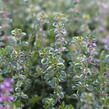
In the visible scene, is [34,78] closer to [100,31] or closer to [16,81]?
[16,81]

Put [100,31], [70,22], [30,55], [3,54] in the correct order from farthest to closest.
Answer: [100,31] < [70,22] < [30,55] < [3,54]

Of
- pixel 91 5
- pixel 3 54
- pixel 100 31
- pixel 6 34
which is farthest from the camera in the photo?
pixel 91 5

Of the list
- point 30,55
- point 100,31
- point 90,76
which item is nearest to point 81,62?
point 90,76

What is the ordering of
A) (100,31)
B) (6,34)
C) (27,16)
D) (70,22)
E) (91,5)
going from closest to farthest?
(6,34) → (70,22) → (27,16) → (100,31) → (91,5)

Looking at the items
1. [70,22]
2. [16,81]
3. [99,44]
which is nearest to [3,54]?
[16,81]

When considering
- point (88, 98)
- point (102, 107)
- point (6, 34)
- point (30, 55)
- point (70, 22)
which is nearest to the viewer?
point (88, 98)

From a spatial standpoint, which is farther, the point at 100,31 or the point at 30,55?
the point at 100,31

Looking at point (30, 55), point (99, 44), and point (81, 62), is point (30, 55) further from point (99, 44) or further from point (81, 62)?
point (99, 44)

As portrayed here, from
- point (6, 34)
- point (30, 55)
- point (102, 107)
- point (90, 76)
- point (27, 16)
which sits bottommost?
point (102, 107)

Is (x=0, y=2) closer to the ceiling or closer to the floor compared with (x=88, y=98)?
closer to the ceiling
